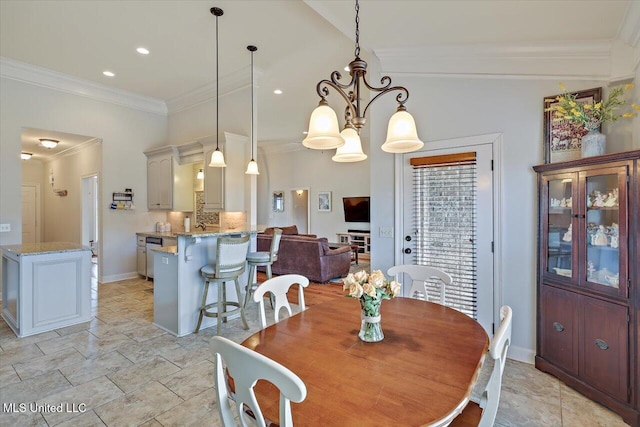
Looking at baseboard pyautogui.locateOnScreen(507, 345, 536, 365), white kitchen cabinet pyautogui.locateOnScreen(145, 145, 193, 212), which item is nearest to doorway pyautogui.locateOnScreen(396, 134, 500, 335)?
baseboard pyautogui.locateOnScreen(507, 345, 536, 365)

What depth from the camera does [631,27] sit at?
2268 millimetres

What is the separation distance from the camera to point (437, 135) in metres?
3.20

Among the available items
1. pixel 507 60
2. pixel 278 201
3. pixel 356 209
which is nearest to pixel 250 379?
pixel 507 60

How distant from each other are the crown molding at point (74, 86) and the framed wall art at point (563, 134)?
6592 millimetres

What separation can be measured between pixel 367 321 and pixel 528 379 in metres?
1.98

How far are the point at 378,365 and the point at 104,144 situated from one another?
6458 mm

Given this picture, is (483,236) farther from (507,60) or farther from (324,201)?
(324,201)

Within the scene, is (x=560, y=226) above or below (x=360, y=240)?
above

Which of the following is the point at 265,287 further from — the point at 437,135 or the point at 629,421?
the point at 629,421

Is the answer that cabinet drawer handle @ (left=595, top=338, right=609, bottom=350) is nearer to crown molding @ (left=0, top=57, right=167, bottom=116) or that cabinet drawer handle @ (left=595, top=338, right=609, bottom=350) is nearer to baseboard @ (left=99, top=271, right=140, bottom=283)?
baseboard @ (left=99, top=271, right=140, bottom=283)

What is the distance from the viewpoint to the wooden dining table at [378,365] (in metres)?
1.01

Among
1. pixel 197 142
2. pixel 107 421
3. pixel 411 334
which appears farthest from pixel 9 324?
pixel 411 334

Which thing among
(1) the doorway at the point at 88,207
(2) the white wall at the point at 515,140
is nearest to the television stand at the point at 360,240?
(2) the white wall at the point at 515,140

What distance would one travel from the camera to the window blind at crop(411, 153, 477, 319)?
3072 mm
